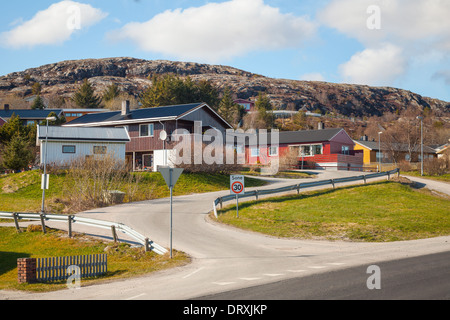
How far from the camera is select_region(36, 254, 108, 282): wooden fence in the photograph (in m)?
13.9

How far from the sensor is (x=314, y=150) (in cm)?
6194

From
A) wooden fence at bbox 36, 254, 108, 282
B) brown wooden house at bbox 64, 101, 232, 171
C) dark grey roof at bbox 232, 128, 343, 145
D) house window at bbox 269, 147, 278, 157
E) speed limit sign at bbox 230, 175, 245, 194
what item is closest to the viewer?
wooden fence at bbox 36, 254, 108, 282

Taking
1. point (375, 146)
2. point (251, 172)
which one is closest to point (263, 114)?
point (375, 146)

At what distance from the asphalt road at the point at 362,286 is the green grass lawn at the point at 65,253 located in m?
5.23

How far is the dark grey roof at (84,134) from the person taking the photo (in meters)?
41.8

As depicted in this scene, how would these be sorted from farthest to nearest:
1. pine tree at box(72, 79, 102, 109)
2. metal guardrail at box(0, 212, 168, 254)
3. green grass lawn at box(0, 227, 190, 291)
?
pine tree at box(72, 79, 102, 109)
metal guardrail at box(0, 212, 168, 254)
green grass lawn at box(0, 227, 190, 291)

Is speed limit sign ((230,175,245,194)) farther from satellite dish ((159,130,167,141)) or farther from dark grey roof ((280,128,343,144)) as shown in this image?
dark grey roof ((280,128,343,144))

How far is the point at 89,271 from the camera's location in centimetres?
1462

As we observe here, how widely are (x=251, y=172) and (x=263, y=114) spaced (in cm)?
4551

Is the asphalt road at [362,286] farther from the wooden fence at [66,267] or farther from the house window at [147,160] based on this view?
the house window at [147,160]

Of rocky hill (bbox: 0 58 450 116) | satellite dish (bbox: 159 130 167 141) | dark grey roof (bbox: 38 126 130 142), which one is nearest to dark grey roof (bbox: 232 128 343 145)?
satellite dish (bbox: 159 130 167 141)

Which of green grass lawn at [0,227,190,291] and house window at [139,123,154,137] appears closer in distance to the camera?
green grass lawn at [0,227,190,291]

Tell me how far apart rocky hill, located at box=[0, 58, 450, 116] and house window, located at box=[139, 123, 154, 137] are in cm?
10077

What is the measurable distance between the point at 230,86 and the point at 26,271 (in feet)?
521
